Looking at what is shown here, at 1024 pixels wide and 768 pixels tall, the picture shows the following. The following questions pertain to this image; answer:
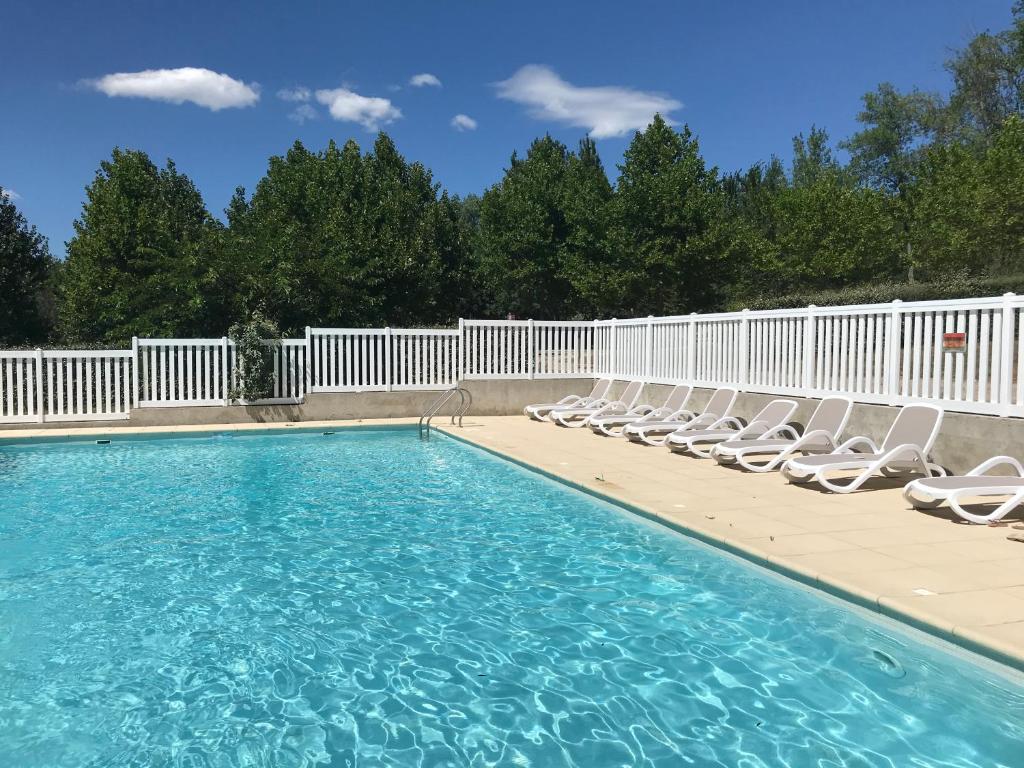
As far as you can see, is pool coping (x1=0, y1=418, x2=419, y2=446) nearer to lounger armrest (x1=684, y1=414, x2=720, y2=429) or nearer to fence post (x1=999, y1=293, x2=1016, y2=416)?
lounger armrest (x1=684, y1=414, x2=720, y2=429)

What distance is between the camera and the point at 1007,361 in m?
7.05

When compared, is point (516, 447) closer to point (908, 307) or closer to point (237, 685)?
point (908, 307)

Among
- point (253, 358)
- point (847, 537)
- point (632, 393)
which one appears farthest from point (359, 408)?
point (847, 537)

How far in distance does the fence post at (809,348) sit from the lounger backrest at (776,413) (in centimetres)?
34

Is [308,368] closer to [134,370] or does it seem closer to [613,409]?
[134,370]

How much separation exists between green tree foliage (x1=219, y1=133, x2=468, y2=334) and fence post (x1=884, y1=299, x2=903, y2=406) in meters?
13.2

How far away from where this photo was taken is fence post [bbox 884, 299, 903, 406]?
27.2 feet

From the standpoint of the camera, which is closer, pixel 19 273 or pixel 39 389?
pixel 39 389

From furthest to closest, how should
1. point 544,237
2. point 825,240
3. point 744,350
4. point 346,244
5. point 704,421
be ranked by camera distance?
point 544,237
point 825,240
point 346,244
point 744,350
point 704,421

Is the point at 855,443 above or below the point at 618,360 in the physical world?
below

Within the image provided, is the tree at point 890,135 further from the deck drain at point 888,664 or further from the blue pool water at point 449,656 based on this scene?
the deck drain at point 888,664

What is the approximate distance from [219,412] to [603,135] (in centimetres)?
2718

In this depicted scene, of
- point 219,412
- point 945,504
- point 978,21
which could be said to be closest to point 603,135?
point 978,21

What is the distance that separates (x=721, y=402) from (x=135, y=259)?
19.9 meters
